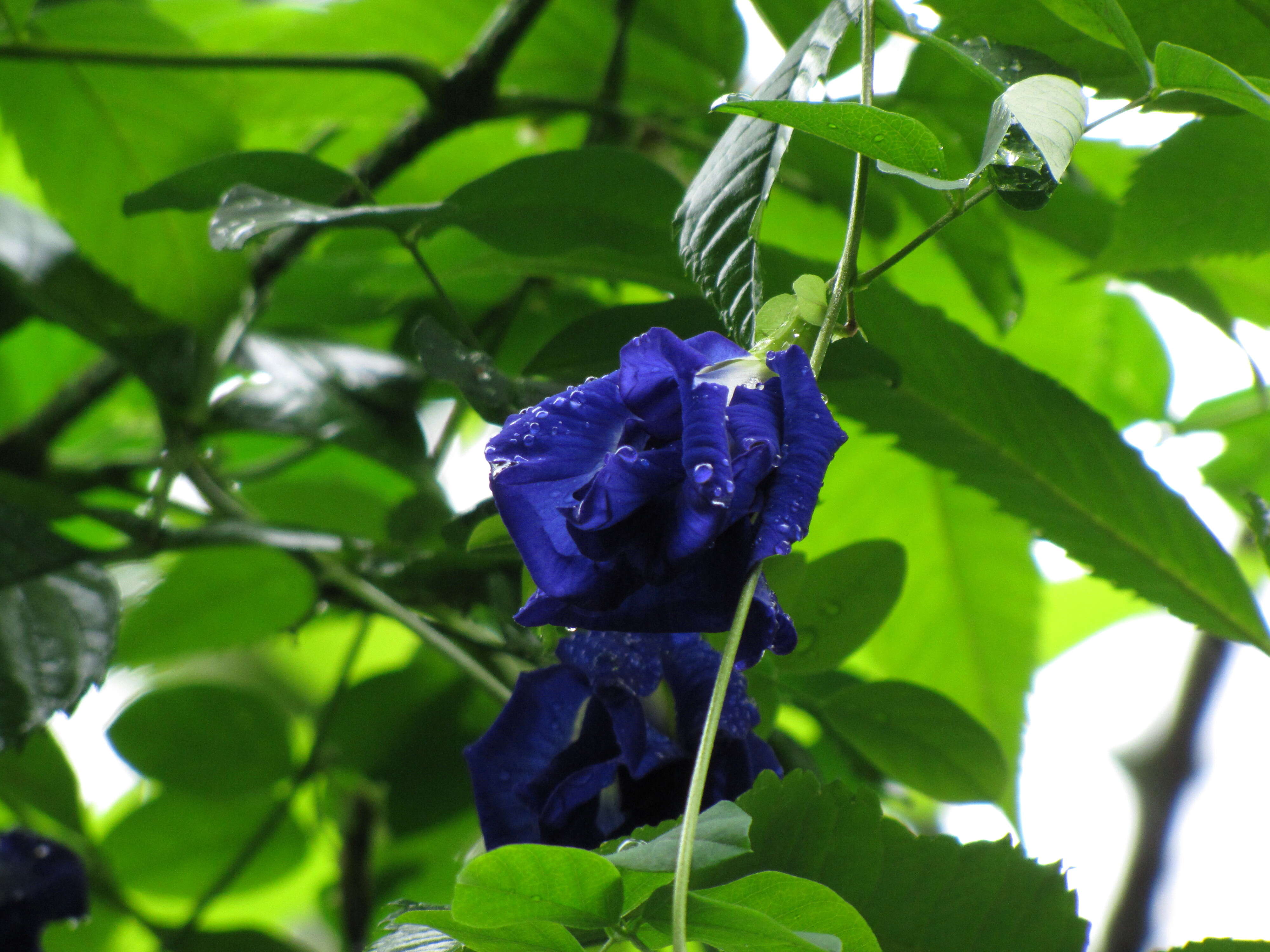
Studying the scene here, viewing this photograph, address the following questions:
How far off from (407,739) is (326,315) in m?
0.27

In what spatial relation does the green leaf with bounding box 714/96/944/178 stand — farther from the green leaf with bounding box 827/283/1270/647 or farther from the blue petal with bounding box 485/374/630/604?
the green leaf with bounding box 827/283/1270/647

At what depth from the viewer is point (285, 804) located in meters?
0.68

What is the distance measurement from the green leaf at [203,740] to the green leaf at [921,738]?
0.41 metres

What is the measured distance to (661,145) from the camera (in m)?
0.71

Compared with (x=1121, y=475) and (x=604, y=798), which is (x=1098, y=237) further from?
(x=604, y=798)

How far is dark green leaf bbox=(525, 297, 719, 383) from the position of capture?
431 millimetres

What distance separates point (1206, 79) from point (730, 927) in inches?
10.2

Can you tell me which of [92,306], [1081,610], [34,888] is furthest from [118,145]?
[1081,610]

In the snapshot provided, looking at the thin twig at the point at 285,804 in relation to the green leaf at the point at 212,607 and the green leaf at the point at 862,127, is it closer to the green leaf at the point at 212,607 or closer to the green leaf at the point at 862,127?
the green leaf at the point at 212,607

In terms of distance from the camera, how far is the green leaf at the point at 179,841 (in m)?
0.73

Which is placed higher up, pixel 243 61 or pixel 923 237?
pixel 243 61

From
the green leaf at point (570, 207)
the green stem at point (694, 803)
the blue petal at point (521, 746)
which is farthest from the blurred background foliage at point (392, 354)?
the green stem at point (694, 803)

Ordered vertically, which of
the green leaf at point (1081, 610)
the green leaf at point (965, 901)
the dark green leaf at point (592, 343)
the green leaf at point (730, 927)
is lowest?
the green leaf at point (730, 927)

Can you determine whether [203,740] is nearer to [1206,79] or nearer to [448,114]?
[448,114]
